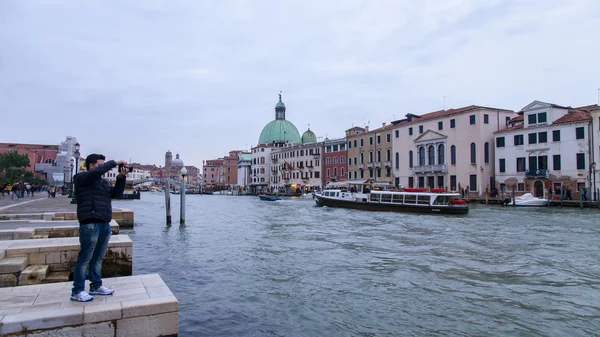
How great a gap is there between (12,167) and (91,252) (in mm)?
55635

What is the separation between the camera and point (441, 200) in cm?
2903

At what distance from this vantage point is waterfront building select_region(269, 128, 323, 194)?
228 feet

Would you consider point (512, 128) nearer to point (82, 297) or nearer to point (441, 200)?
point (441, 200)

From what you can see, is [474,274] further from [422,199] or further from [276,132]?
[276,132]

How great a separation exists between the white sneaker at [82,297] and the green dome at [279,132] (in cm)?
8725

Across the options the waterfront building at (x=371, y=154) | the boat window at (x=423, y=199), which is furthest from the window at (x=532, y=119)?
the waterfront building at (x=371, y=154)

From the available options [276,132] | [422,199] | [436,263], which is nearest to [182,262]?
[436,263]

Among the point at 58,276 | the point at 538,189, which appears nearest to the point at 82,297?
the point at 58,276

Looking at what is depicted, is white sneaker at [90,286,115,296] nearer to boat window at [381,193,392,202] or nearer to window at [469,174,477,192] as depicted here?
boat window at [381,193,392,202]

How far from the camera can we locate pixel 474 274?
9664 millimetres

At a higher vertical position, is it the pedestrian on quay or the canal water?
the pedestrian on quay

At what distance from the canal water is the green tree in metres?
43.6

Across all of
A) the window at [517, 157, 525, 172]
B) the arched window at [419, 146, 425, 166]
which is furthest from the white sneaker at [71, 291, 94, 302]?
the arched window at [419, 146, 425, 166]

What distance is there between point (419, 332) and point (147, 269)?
6.59 metres
